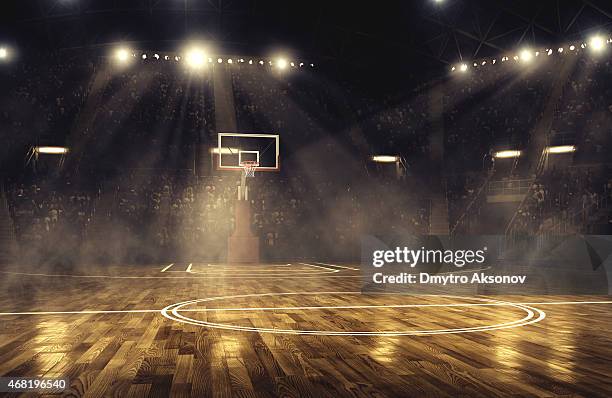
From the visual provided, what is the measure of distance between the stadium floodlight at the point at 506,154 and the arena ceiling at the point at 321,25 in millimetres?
2999

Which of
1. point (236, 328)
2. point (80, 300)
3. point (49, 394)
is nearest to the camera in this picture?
point (49, 394)

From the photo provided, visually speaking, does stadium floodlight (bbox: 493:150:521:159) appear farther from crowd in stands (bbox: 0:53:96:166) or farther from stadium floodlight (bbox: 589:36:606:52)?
crowd in stands (bbox: 0:53:96:166)

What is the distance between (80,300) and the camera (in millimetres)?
7000

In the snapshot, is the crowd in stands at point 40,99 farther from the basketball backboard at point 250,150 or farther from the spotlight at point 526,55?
the spotlight at point 526,55

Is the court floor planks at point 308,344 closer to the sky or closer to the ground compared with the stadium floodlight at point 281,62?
closer to the ground

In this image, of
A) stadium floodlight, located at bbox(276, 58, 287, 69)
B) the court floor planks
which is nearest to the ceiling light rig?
stadium floodlight, located at bbox(276, 58, 287, 69)

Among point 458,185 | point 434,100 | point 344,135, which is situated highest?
point 434,100

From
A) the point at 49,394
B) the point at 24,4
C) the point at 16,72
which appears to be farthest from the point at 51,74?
the point at 49,394

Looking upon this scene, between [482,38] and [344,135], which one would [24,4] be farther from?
[482,38]

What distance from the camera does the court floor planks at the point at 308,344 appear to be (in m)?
3.04

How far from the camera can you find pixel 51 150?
16844 mm

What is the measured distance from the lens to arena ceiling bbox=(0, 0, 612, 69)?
14891mm

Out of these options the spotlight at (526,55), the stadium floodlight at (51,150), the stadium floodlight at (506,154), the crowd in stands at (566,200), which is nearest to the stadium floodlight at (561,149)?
the crowd in stands at (566,200)

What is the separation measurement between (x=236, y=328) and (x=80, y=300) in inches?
119
